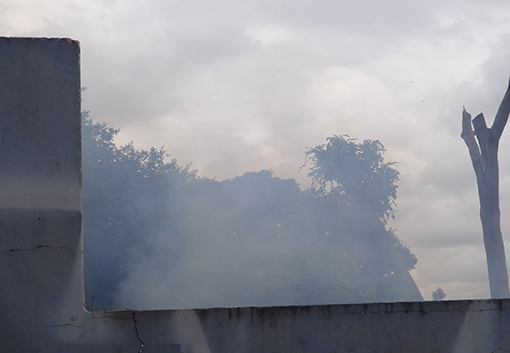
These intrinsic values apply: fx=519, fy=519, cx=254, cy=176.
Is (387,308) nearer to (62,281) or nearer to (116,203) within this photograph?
(62,281)

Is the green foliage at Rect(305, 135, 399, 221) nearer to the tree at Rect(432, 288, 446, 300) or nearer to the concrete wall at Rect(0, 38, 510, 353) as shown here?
the tree at Rect(432, 288, 446, 300)

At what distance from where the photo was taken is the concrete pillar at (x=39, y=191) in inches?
135

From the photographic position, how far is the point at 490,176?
18062 millimetres

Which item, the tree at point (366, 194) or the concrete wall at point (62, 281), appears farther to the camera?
the tree at point (366, 194)

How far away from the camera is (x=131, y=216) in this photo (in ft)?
69.4

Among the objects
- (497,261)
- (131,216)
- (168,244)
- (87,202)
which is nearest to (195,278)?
(168,244)

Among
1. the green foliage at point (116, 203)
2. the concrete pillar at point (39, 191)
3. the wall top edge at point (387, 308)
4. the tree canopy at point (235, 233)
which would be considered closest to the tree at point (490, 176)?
the tree canopy at point (235, 233)

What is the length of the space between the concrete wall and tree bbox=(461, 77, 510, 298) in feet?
51.4

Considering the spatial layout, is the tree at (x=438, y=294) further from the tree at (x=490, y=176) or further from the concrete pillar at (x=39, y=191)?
the concrete pillar at (x=39, y=191)

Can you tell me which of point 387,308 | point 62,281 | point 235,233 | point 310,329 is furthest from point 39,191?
point 235,233

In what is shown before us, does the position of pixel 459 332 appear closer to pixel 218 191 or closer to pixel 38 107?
pixel 38 107

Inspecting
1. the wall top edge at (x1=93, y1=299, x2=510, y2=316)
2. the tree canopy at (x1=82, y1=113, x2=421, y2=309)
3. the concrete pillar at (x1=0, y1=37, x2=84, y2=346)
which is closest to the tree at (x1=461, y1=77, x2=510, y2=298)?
the tree canopy at (x1=82, y1=113, x2=421, y2=309)

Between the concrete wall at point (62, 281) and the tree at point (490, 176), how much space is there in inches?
617

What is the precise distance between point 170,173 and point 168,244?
4100 mm
